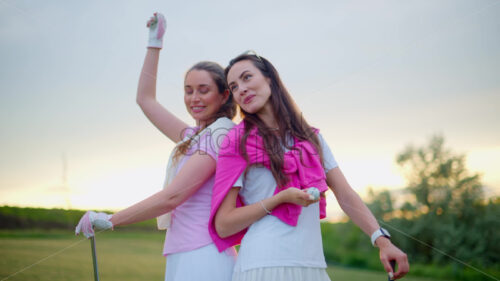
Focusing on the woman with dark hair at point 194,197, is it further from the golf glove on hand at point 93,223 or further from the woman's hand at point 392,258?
the woman's hand at point 392,258

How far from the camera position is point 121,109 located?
2486mm

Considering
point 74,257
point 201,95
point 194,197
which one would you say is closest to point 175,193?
point 194,197

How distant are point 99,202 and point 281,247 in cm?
124

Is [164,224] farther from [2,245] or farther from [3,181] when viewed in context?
[2,245]

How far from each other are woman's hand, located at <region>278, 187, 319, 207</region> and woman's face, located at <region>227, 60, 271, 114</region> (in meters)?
0.41

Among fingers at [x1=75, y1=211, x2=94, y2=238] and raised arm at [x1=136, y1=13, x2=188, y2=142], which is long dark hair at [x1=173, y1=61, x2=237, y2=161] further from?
fingers at [x1=75, y1=211, x2=94, y2=238]

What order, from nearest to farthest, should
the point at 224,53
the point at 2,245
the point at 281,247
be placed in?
the point at 281,247 → the point at 224,53 → the point at 2,245

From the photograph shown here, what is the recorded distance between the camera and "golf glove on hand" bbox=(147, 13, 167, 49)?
6.37 feet

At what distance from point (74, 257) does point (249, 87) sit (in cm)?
807

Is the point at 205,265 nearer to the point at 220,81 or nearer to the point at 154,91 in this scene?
the point at 220,81

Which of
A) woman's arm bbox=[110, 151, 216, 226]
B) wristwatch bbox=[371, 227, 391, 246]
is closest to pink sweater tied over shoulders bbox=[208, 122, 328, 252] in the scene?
woman's arm bbox=[110, 151, 216, 226]

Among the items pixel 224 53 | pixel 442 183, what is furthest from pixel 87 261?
pixel 442 183

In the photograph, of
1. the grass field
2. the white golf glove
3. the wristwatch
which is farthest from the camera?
the grass field

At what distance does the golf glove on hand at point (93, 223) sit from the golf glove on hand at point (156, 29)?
918 mm
